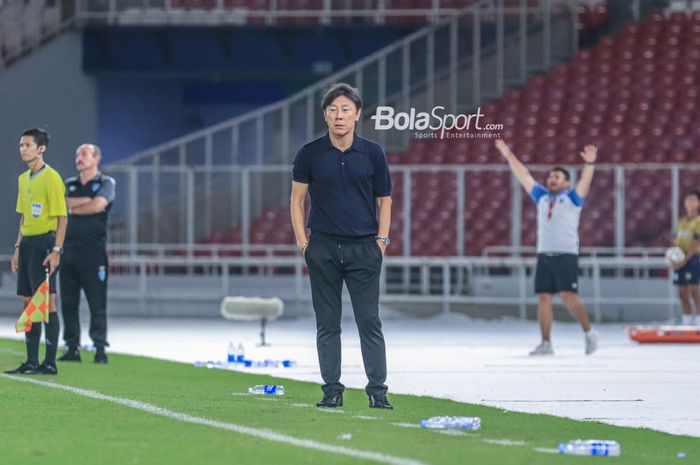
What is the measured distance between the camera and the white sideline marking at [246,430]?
26.3 feet

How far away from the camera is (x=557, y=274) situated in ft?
58.6

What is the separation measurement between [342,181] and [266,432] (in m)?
2.15

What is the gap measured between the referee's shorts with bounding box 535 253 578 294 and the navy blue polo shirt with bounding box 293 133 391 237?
7.25m

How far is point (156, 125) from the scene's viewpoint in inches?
1652

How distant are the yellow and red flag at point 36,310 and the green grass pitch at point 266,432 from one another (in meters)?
0.77

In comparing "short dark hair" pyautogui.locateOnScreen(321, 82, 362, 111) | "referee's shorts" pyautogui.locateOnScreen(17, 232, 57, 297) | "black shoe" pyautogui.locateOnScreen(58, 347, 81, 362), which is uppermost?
"short dark hair" pyautogui.locateOnScreen(321, 82, 362, 111)

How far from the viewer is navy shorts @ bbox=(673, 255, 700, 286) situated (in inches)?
890

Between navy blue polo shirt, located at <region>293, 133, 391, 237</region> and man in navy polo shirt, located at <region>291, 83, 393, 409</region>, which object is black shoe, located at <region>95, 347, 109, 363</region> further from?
navy blue polo shirt, located at <region>293, 133, 391, 237</region>

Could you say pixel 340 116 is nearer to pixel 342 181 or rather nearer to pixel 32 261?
pixel 342 181

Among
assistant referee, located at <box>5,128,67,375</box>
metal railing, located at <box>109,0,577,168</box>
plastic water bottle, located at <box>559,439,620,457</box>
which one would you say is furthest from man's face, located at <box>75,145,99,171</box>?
metal railing, located at <box>109,0,577,168</box>

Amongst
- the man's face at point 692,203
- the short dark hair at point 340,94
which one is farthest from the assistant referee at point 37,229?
the man's face at point 692,203

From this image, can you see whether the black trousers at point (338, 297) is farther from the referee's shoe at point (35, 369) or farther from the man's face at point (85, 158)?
the man's face at point (85, 158)

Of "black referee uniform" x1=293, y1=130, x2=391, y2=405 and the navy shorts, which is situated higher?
"black referee uniform" x1=293, y1=130, x2=391, y2=405

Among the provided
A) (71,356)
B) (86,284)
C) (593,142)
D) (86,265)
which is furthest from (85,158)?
(593,142)
